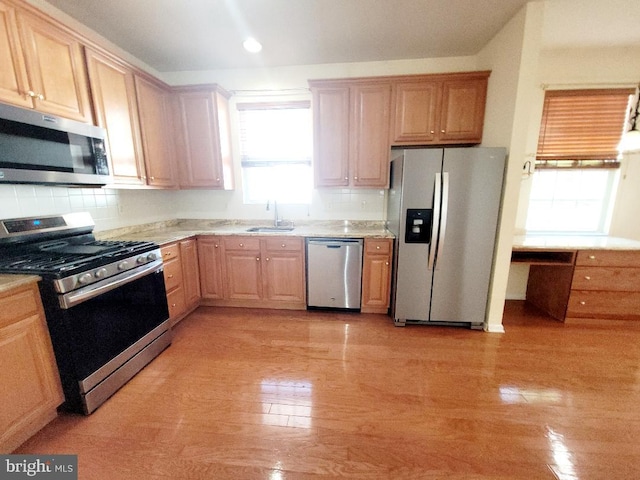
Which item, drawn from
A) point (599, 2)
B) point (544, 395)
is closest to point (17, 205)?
point (544, 395)

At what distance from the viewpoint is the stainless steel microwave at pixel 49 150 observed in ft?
4.78

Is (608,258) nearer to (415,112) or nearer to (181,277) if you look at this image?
(415,112)

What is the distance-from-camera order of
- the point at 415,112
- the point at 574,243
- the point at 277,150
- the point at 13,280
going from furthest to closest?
the point at 277,150 → the point at 415,112 → the point at 574,243 → the point at 13,280

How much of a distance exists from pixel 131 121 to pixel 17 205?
1.12 meters

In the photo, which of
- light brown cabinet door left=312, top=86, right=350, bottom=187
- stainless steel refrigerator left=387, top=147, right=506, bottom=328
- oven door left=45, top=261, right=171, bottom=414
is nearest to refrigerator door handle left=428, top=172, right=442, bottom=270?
stainless steel refrigerator left=387, top=147, right=506, bottom=328

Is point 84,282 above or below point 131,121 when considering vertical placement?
below

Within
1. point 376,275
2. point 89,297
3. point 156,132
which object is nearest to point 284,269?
point 376,275

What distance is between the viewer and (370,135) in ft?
8.93

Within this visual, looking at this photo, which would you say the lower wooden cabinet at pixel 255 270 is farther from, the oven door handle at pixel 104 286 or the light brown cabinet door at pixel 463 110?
the light brown cabinet door at pixel 463 110

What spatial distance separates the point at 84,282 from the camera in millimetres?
1471

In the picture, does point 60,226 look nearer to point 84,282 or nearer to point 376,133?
point 84,282

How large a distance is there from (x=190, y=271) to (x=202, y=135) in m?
1.56

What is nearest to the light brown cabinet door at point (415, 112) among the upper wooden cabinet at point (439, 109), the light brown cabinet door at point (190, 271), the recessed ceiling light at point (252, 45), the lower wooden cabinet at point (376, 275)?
the upper wooden cabinet at point (439, 109)

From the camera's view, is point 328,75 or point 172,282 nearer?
point 172,282
